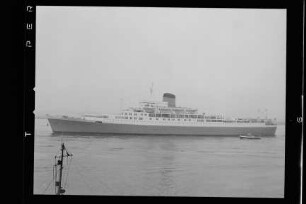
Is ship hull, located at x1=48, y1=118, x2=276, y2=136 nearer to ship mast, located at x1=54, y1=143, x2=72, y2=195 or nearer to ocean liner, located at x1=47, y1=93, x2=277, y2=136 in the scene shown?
ocean liner, located at x1=47, y1=93, x2=277, y2=136

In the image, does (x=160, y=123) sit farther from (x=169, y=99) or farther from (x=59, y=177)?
(x=59, y=177)

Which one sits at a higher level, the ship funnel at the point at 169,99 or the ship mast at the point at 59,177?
the ship funnel at the point at 169,99

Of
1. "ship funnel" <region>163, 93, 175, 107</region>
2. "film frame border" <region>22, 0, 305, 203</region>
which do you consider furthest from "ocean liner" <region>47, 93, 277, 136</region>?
"film frame border" <region>22, 0, 305, 203</region>
